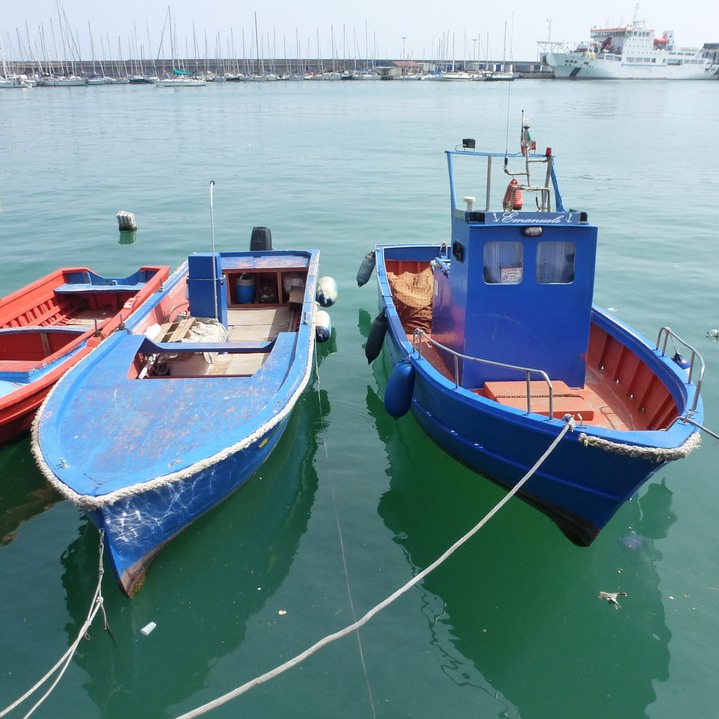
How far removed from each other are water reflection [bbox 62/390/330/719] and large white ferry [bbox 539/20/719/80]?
137 metres

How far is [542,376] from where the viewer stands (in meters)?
7.64

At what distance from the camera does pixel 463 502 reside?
771cm

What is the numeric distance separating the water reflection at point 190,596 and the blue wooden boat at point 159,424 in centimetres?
36

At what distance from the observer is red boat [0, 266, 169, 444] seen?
8.19 m

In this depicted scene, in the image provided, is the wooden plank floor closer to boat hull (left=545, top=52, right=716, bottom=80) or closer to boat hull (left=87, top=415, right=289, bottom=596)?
boat hull (left=87, top=415, right=289, bottom=596)

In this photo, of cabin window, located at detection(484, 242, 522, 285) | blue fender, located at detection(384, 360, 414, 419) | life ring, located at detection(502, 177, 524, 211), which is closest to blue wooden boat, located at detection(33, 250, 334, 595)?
blue fender, located at detection(384, 360, 414, 419)

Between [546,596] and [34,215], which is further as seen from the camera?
[34,215]

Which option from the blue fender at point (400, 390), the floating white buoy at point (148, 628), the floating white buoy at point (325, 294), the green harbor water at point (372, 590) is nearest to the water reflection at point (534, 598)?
the green harbor water at point (372, 590)

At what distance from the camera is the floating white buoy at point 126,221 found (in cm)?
2025

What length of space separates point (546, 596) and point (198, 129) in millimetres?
51191

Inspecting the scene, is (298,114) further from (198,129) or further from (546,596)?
(546,596)

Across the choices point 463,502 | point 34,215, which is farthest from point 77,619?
point 34,215

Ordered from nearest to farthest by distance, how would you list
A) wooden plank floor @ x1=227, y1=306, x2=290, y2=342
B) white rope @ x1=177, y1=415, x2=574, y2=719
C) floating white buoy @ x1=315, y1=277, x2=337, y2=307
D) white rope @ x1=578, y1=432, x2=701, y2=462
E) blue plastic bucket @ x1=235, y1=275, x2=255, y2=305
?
white rope @ x1=177, y1=415, x2=574, y2=719
white rope @ x1=578, y1=432, x2=701, y2=462
wooden plank floor @ x1=227, y1=306, x2=290, y2=342
blue plastic bucket @ x1=235, y1=275, x2=255, y2=305
floating white buoy @ x1=315, y1=277, x2=337, y2=307

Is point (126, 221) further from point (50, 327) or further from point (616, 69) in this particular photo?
point (616, 69)
